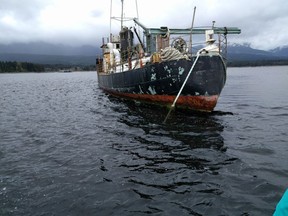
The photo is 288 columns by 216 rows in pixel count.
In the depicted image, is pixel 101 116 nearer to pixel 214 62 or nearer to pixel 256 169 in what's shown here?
pixel 214 62

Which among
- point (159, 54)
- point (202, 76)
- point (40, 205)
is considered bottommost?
point (40, 205)

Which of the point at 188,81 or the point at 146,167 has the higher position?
the point at 188,81

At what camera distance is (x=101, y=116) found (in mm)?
16922

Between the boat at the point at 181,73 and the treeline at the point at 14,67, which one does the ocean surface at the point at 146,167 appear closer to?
the boat at the point at 181,73

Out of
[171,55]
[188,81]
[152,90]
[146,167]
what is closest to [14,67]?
[152,90]

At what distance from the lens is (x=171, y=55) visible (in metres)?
15.9

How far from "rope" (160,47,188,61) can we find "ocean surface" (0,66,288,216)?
3.23 meters

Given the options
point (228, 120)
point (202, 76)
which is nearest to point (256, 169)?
point (228, 120)

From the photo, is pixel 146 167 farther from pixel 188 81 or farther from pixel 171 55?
pixel 171 55

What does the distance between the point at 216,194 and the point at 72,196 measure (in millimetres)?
3107

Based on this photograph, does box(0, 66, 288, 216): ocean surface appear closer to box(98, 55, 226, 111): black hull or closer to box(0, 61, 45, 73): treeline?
box(98, 55, 226, 111): black hull

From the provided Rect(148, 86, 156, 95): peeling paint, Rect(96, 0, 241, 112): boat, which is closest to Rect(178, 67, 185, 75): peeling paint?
Rect(96, 0, 241, 112): boat

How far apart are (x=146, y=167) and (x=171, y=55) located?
8.91 m

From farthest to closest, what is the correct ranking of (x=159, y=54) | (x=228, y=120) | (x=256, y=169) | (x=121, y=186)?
(x=159, y=54)
(x=228, y=120)
(x=256, y=169)
(x=121, y=186)
